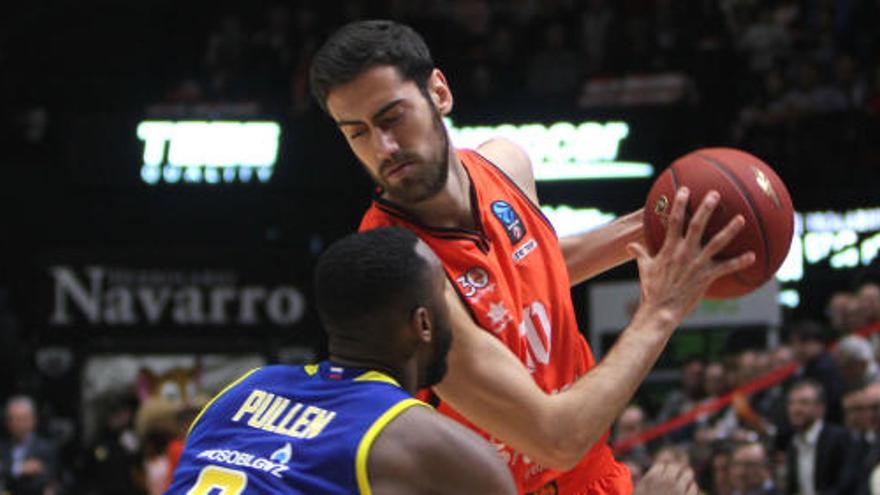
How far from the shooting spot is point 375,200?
3.85 m

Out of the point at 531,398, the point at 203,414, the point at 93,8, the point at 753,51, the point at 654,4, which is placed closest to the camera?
the point at 203,414

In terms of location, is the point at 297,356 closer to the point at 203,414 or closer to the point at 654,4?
the point at 654,4

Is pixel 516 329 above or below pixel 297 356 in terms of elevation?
above

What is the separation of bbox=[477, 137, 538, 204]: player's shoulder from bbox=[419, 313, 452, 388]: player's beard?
4.07 feet

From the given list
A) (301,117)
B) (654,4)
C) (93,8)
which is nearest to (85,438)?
(301,117)

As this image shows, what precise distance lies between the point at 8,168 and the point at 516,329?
11.4 m

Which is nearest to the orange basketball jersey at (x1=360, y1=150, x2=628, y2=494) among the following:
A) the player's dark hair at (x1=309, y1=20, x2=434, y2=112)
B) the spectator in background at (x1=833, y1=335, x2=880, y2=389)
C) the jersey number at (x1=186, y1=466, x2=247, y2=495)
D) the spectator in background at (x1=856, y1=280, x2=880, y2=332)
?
the player's dark hair at (x1=309, y1=20, x2=434, y2=112)

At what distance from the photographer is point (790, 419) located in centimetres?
920

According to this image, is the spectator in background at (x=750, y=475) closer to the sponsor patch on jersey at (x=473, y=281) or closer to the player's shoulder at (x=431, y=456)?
the sponsor patch on jersey at (x=473, y=281)

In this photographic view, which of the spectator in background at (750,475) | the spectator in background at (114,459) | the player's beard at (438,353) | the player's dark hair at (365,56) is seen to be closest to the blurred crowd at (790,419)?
the spectator in background at (750,475)

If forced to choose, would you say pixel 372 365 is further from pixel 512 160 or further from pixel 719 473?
pixel 719 473

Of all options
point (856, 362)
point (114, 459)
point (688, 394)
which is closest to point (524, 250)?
point (856, 362)

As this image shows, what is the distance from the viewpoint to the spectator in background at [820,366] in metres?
9.60

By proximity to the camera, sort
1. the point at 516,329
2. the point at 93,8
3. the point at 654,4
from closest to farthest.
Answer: the point at 516,329
the point at 654,4
the point at 93,8
